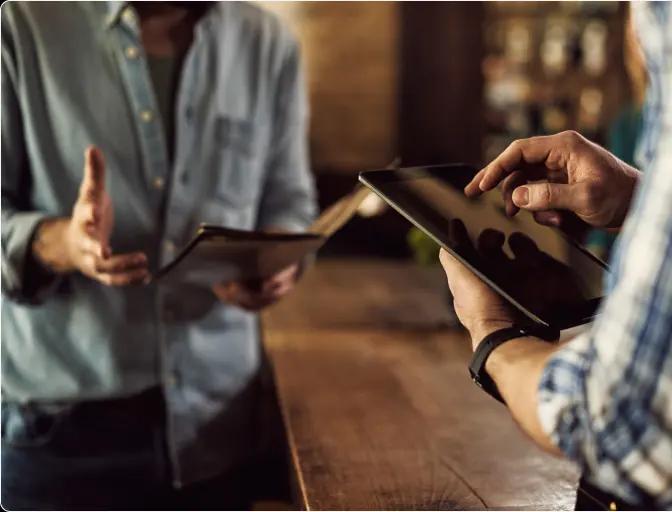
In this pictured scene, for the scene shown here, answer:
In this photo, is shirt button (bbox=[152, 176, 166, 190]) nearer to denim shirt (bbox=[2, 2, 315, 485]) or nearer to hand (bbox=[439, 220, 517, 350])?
denim shirt (bbox=[2, 2, 315, 485])

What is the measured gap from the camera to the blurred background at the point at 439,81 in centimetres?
512

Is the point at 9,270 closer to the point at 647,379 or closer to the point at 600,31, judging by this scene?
the point at 647,379

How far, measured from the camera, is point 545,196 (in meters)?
0.91

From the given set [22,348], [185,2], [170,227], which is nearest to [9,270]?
[22,348]

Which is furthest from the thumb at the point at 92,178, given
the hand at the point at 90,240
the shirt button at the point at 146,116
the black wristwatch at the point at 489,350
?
the black wristwatch at the point at 489,350

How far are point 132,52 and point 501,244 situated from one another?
0.85 m

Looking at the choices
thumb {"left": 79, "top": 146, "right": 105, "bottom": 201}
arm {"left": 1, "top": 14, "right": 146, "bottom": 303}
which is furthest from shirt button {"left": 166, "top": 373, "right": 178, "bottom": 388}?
thumb {"left": 79, "top": 146, "right": 105, "bottom": 201}

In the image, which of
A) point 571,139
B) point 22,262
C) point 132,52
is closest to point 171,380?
point 22,262

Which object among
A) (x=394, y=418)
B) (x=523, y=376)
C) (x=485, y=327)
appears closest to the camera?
(x=523, y=376)

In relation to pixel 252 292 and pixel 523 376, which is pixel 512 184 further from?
pixel 252 292

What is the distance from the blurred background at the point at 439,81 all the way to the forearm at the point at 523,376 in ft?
13.8

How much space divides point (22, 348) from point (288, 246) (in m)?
0.55

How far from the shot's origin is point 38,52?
1472 millimetres

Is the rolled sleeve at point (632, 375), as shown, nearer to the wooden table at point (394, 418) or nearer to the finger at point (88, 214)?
the wooden table at point (394, 418)
